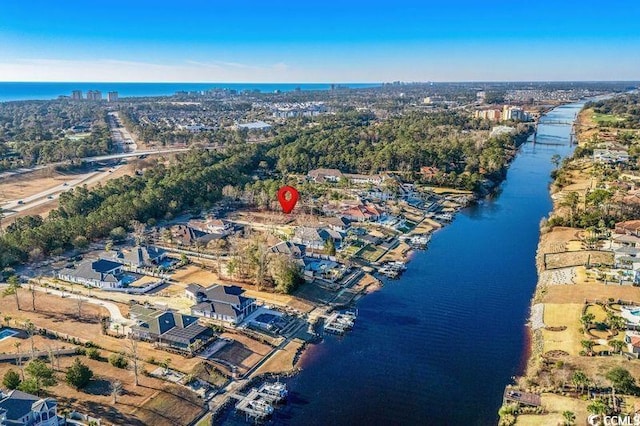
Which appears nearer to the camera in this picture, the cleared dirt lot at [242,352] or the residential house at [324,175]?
the cleared dirt lot at [242,352]

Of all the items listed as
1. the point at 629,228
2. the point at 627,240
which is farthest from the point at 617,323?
the point at 629,228

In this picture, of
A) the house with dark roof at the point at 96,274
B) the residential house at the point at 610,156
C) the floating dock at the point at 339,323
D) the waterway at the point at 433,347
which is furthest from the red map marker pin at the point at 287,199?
the residential house at the point at 610,156

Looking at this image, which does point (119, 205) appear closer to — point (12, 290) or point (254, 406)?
point (12, 290)

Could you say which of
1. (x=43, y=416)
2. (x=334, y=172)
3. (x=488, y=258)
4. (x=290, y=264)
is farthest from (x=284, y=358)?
(x=334, y=172)

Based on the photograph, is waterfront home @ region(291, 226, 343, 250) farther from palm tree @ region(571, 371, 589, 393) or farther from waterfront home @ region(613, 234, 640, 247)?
palm tree @ region(571, 371, 589, 393)

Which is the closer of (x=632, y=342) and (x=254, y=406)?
(x=254, y=406)

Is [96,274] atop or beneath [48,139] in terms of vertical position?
beneath

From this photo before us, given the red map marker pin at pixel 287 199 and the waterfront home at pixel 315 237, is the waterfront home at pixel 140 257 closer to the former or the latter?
the waterfront home at pixel 315 237
